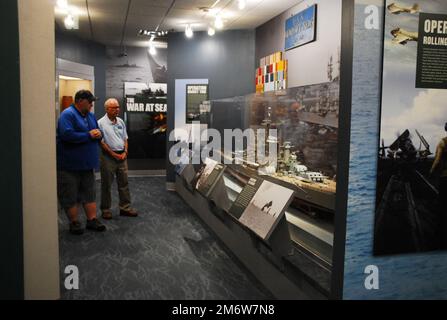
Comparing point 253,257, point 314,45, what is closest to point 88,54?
point 314,45

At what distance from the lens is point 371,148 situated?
7.75 feet

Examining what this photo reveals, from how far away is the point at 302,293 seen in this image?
109 inches

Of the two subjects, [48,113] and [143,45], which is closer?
[48,113]

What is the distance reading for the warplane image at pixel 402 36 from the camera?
233cm

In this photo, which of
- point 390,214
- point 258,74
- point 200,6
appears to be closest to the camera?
point 390,214

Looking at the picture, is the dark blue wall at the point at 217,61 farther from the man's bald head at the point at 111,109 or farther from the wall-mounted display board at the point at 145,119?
the man's bald head at the point at 111,109

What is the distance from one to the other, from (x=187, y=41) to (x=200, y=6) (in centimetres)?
190

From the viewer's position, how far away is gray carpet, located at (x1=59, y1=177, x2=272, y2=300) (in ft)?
11.0

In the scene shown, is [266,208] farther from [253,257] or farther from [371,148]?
[371,148]

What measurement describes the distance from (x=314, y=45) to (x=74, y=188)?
3.43 metres

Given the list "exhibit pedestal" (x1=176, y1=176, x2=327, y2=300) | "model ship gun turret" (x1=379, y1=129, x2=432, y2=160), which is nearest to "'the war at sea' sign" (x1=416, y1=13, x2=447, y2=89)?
"model ship gun turret" (x1=379, y1=129, x2=432, y2=160)
